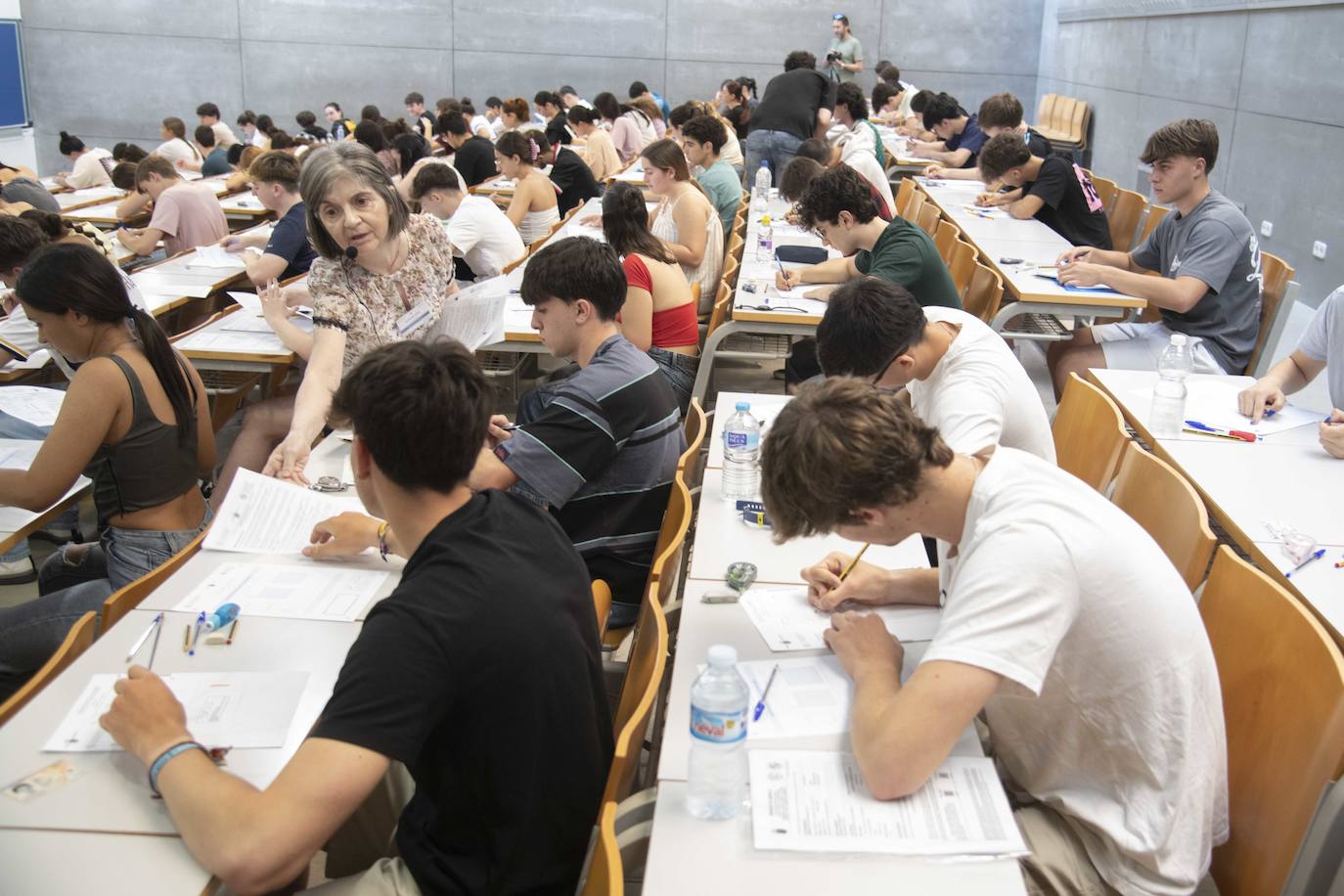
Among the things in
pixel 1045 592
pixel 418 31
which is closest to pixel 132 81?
pixel 418 31

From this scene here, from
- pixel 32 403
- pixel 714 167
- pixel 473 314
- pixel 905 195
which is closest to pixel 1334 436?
pixel 473 314

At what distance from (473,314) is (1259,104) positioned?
689 centimetres

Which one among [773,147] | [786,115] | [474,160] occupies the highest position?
[786,115]

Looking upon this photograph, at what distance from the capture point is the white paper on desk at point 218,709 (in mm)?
1686

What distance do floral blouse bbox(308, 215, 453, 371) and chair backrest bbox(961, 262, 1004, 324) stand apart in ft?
8.54

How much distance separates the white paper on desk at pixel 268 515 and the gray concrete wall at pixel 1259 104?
662 cm

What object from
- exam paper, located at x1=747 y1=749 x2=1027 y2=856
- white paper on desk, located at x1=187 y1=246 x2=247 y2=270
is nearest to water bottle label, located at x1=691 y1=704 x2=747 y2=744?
exam paper, located at x1=747 y1=749 x2=1027 y2=856

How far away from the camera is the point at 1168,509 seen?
244cm

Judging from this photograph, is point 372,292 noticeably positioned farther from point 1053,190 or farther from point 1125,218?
point 1125,218

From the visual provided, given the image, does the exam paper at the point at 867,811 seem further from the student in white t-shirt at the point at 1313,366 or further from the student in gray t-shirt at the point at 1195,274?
the student in gray t-shirt at the point at 1195,274

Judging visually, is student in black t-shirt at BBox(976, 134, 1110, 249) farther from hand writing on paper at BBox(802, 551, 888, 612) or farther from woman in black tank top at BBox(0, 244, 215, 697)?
woman in black tank top at BBox(0, 244, 215, 697)

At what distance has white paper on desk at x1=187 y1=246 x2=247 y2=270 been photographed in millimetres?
5531

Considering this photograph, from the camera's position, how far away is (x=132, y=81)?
15133 mm

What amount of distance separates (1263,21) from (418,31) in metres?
11.2
